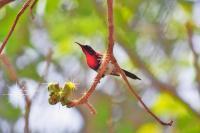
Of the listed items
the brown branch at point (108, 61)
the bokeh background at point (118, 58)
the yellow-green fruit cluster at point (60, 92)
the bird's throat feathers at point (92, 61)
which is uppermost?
the brown branch at point (108, 61)

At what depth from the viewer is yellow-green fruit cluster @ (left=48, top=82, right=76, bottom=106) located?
0.90m

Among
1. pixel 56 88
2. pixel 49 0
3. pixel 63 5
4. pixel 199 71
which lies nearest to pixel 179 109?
pixel 199 71

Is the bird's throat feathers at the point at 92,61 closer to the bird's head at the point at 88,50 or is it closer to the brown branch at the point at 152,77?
the bird's head at the point at 88,50

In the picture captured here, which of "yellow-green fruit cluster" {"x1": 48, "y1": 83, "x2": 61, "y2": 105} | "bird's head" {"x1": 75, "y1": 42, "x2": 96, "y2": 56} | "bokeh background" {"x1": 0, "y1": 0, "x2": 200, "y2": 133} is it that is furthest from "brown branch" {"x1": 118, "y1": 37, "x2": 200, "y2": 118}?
"yellow-green fruit cluster" {"x1": 48, "y1": 83, "x2": 61, "y2": 105}

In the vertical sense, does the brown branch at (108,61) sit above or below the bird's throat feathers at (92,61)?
above

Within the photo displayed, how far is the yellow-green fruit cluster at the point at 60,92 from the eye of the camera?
90cm

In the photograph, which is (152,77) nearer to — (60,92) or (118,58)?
(118,58)

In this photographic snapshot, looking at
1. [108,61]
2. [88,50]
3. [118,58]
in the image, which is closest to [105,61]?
[108,61]

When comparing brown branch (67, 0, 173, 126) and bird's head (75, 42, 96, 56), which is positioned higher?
brown branch (67, 0, 173, 126)

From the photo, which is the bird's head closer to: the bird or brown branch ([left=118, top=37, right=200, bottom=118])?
the bird

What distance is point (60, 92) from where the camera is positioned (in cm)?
92

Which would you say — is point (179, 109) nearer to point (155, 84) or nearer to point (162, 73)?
point (155, 84)

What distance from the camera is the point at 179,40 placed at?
3.37m

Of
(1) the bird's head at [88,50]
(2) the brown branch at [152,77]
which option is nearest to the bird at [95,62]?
(1) the bird's head at [88,50]
